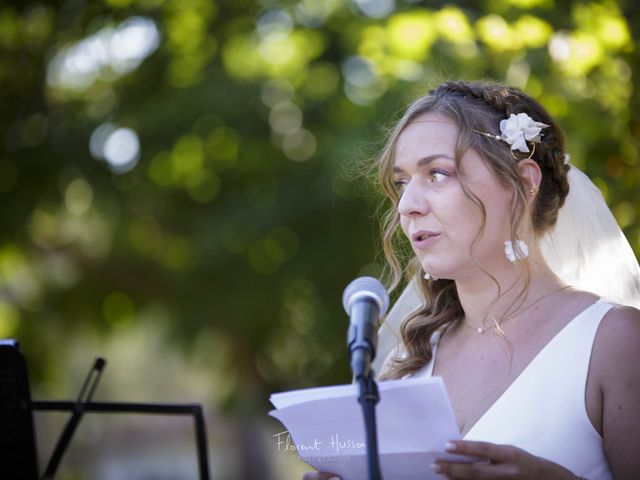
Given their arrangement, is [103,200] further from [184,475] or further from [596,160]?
[184,475]

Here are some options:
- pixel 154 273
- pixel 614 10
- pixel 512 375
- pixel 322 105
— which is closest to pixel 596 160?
pixel 614 10

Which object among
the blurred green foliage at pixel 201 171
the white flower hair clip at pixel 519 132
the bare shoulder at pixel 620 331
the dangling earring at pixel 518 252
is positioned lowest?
the bare shoulder at pixel 620 331

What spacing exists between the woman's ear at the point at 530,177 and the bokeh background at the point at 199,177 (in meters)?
2.53

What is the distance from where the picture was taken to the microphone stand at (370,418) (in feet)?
6.40

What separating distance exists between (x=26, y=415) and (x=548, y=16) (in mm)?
3254

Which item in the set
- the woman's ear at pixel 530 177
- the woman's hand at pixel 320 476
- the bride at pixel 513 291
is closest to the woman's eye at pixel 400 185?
the bride at pixel 513 291

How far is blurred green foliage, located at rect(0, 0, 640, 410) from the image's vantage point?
21.9 ft

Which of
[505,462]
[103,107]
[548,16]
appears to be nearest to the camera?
[505,462]

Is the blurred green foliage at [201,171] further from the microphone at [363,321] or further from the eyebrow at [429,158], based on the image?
the microphone at [363,321]

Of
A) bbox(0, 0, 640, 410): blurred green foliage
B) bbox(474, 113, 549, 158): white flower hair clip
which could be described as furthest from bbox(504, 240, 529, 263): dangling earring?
bbox(0, 0, 640, 410): blurred green foliage

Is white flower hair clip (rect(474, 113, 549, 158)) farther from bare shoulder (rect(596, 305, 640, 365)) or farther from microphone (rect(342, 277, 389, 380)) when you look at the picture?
microphone (rect(342, 277, 389, 380))

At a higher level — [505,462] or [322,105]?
[322,105]

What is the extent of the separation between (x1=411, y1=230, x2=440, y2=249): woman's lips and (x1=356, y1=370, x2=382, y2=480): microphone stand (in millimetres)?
898

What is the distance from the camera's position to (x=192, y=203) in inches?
319
